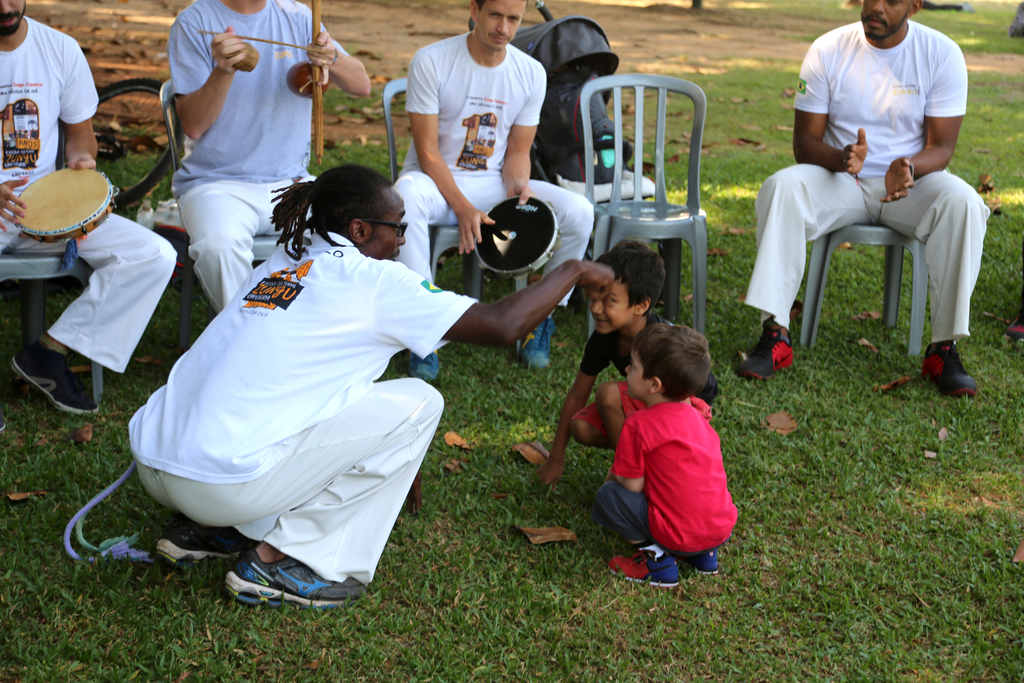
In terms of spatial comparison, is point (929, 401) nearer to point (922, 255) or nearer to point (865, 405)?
point (865, 405)

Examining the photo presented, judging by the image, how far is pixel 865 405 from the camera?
4613 mm

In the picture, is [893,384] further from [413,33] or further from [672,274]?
[413,33]

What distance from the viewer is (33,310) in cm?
447

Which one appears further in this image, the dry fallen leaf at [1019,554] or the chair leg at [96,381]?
the chair leg at [96,381]

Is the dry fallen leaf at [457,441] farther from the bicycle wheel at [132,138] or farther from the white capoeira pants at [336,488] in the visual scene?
the bicycle wheel at [132,138]

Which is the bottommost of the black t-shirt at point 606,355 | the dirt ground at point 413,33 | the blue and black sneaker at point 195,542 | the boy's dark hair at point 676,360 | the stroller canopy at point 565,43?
the dirt ground at point 413,33

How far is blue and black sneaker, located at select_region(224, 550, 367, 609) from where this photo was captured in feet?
9.93

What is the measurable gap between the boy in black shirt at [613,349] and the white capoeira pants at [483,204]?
1.19m

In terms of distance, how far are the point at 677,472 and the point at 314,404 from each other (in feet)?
3.55

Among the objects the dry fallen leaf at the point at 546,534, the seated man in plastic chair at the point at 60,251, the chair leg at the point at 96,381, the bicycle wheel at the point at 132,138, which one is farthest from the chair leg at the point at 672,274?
the bicycle wheel at the point at 132,138

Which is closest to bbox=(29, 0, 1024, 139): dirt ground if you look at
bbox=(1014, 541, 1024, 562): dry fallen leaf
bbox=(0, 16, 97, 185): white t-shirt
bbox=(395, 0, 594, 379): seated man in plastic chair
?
bbox=(395, 0, 594, 379): seated man in plastic chair

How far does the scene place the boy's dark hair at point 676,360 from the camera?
10.2ft

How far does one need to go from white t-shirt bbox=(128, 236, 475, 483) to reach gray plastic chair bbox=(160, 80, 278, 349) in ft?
5.93

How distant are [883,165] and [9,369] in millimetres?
4207
